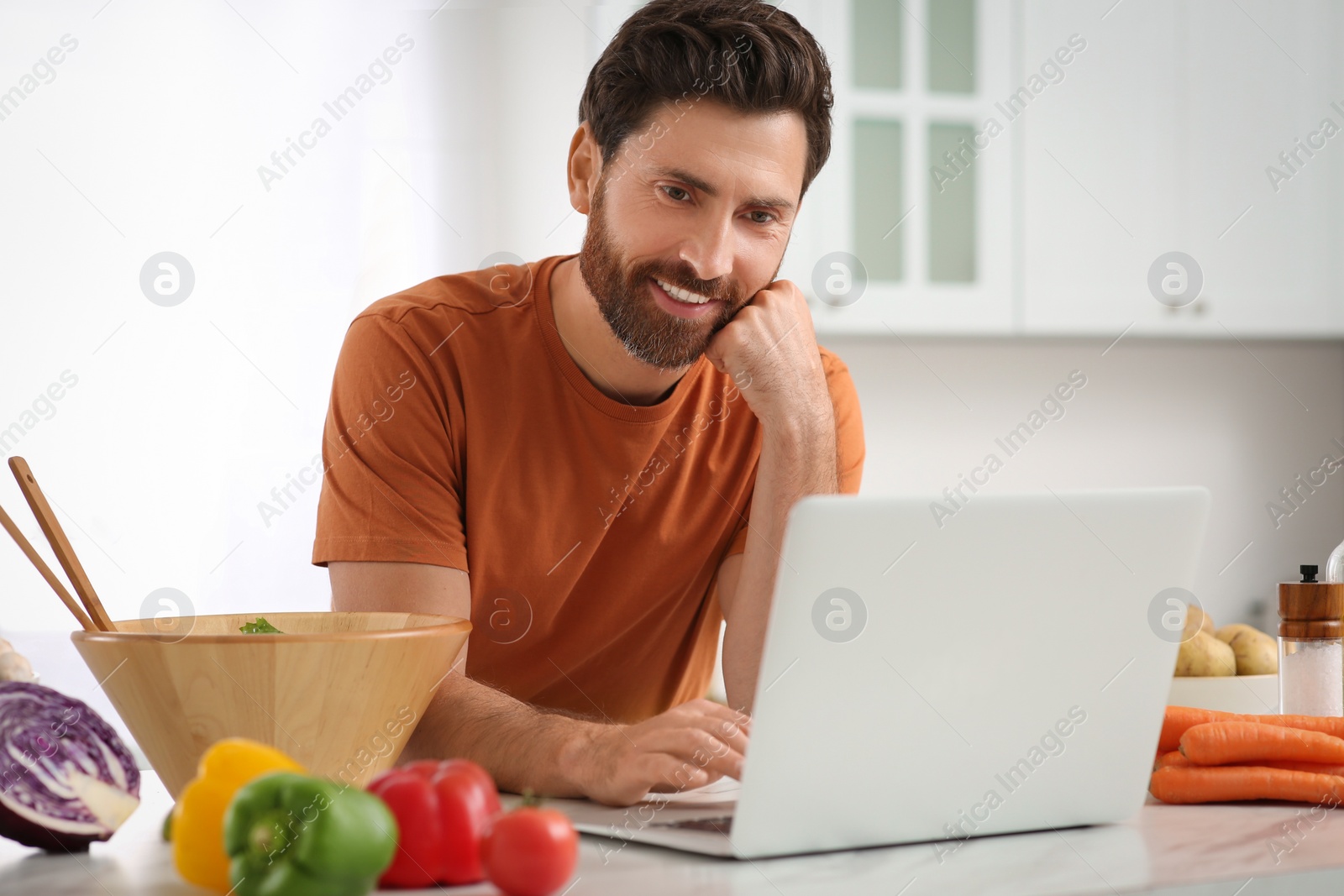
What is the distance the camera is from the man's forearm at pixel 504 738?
40.8 inches

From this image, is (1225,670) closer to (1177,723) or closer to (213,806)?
(1177,723)

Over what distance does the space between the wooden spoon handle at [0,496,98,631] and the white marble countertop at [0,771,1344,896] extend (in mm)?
155

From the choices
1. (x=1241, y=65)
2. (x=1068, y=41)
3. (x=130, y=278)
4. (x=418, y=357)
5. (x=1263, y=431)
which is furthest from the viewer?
(x=1263, y=431)

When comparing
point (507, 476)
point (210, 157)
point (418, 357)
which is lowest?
point (507, 476)

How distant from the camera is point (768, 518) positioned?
4.85 feet

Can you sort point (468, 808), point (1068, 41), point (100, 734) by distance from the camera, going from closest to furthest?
point (468, 808) < point (100, 734) < point (1068, 41)

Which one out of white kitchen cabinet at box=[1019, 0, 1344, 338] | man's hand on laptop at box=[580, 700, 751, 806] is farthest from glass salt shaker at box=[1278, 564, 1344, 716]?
white kitchen cabinet at box=[1019, 0, 1344, 338]

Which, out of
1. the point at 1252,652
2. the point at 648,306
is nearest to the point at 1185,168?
the point at 1252,652

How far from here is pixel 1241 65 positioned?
290 centimetres

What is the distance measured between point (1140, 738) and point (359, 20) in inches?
86.4

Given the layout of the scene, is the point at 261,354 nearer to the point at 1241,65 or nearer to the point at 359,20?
the point at 359,20

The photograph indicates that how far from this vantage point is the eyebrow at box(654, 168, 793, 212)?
142cm

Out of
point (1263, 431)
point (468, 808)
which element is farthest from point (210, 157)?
point (1263, 431)

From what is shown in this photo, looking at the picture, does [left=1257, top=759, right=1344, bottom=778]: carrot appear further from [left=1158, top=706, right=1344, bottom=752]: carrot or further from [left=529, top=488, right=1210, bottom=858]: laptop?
[left=529, top=488, right=1210, bottom=858]: laptop
